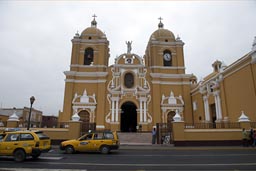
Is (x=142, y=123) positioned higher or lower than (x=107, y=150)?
higher

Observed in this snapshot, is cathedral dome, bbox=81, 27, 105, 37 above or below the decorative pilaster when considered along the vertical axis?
A: above

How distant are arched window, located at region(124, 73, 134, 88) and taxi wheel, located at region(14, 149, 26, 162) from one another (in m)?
17.7

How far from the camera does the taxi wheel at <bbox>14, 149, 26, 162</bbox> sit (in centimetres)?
852

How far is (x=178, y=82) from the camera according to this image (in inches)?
1038

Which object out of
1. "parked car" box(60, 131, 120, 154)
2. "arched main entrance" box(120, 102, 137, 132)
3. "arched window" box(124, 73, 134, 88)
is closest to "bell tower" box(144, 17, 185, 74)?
"arched window" box(124, 73, 134, 88)

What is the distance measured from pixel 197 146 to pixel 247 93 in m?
6.26

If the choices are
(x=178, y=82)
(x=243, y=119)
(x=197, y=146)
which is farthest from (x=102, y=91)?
(x=243, y=119)

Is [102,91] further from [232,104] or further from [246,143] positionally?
[246,143]

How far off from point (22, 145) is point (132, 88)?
17520 mm

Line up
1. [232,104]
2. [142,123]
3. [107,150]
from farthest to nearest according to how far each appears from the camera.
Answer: [142,123]
[232,104]
[107,150]

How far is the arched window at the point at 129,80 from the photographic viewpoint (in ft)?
84.0

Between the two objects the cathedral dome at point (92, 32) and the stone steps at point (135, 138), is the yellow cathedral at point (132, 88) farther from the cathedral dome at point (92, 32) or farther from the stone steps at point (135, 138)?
the stone steps at point (135, 138)

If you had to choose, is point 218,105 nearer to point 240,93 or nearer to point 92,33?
point 240,93

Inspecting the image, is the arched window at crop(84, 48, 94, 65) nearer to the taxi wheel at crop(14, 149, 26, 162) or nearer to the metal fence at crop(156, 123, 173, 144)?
the metal fence at crop(156, 123, 173, 144)
